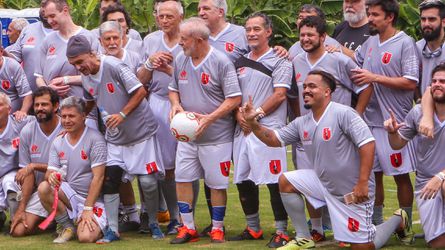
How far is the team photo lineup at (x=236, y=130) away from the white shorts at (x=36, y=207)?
0.01 m

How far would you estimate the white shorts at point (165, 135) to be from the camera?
9.62 m

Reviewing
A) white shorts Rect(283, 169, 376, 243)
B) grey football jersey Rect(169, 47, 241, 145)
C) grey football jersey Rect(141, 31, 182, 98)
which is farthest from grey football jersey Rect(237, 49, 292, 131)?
grey football jersey Rect(141, 31, 182, 98)

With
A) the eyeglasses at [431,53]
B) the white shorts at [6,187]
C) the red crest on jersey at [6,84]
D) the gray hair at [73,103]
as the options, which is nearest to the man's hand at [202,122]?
the gray hair at [73,103]

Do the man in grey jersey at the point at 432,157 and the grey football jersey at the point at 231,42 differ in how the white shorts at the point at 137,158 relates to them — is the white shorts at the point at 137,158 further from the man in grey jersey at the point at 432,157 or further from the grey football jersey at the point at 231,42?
the man in grey jersey at the point at 432,157

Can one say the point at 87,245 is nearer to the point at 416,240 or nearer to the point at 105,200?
the point at 105,200

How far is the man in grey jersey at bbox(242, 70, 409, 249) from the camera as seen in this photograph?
26.5 feet

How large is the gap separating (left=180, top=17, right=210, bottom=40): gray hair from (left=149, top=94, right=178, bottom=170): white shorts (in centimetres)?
104

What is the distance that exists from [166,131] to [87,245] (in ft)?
4.63

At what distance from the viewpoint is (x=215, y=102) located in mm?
8984

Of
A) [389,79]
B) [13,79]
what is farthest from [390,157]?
[13,79]

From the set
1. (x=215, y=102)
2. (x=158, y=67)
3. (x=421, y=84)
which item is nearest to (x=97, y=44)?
(x=158, y=67)

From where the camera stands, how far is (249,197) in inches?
356

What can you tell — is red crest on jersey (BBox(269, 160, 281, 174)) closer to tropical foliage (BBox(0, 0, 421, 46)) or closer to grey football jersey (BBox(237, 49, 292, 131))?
grey football jersey (BBox(237, 49, 292, 131))

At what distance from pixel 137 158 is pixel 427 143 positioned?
2.69 metres
